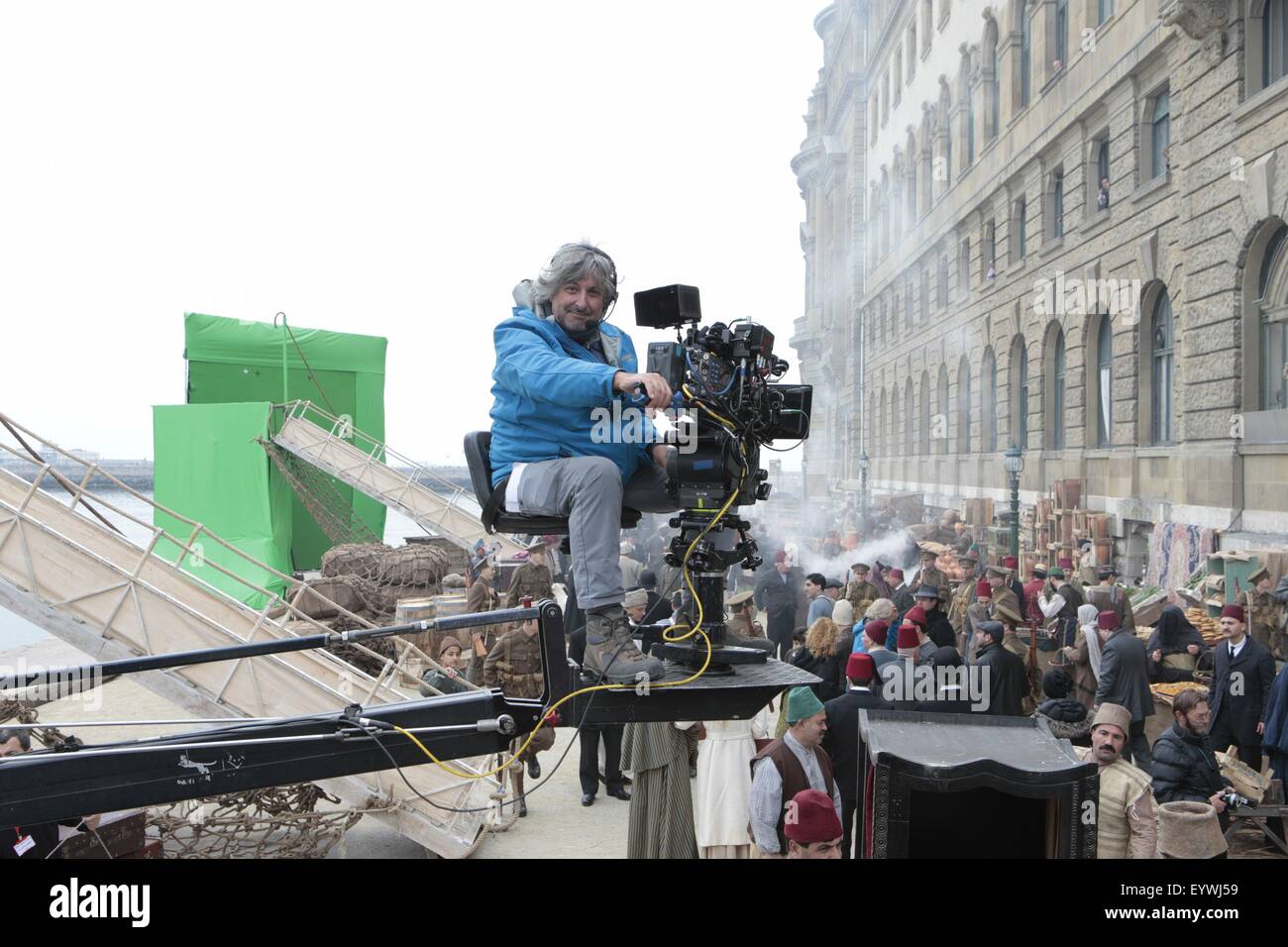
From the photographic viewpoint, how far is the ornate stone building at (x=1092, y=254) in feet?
44.2

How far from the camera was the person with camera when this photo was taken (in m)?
6.01

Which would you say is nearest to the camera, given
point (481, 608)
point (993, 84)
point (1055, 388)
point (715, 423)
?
point (715, 423)

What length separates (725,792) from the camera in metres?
6.38

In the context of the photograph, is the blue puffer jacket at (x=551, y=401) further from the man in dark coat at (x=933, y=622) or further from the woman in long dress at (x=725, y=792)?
the man in dark coat at (x=933, y=622)

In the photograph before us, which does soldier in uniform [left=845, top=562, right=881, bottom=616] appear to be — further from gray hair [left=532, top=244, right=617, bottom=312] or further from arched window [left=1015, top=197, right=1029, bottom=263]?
arched window [left=1015, top=197, right=1029, bottom=263]

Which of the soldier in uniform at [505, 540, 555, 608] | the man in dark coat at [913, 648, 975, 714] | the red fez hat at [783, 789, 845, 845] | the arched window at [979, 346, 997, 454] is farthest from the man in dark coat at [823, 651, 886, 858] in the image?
the arched window at [979, 346, 997, 454]

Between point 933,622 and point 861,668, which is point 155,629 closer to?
point 861,668

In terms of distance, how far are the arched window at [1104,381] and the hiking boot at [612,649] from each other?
17938mm

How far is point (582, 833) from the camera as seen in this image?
309 inches

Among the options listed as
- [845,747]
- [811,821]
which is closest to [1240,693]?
[845,747]

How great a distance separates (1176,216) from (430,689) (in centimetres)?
1453

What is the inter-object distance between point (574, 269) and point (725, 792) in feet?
14.0
